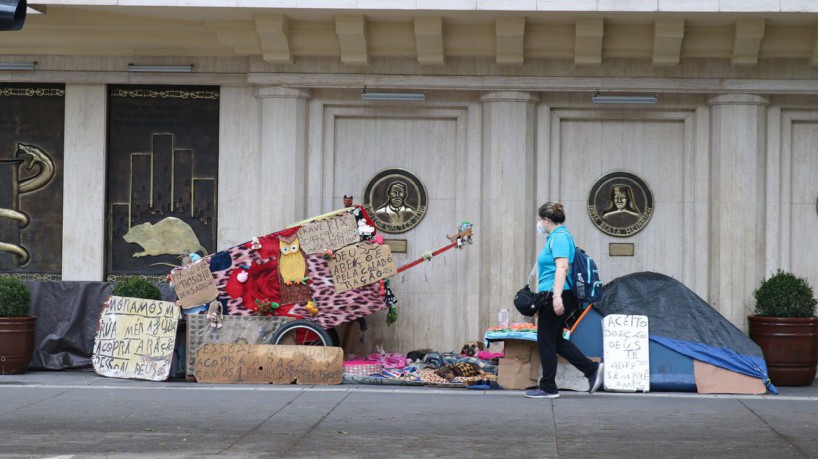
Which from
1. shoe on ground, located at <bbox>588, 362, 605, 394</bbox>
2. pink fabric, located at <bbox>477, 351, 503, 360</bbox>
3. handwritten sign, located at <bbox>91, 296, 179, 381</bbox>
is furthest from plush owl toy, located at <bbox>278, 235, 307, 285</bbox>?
shoe on ground, located at <bbox>588, 362, 605, 394</bbox>

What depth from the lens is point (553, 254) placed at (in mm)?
12305

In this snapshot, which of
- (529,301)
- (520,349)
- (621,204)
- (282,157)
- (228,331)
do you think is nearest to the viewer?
(529,301)

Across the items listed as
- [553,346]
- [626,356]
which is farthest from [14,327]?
[626,356]

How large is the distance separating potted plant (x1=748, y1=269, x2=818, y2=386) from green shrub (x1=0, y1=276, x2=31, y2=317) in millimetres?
8381

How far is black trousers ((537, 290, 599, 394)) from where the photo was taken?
1235 cm

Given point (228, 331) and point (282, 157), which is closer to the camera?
point (228, 331)

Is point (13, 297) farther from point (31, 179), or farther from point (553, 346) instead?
point (553, 346)

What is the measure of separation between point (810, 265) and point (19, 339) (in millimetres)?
9455

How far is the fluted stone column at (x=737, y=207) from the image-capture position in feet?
48.4

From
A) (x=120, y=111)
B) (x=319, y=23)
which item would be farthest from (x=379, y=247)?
(x=120, y=111)

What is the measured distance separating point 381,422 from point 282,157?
5.13m

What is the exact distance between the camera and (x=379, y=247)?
13906 mm

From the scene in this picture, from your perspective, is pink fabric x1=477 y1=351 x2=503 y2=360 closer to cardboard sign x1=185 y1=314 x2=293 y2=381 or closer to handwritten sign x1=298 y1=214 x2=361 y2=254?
handwritten sign x1=298 y1=214 x2=361 y2=254

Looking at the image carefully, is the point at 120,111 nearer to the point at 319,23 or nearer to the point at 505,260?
the point at 319,23
